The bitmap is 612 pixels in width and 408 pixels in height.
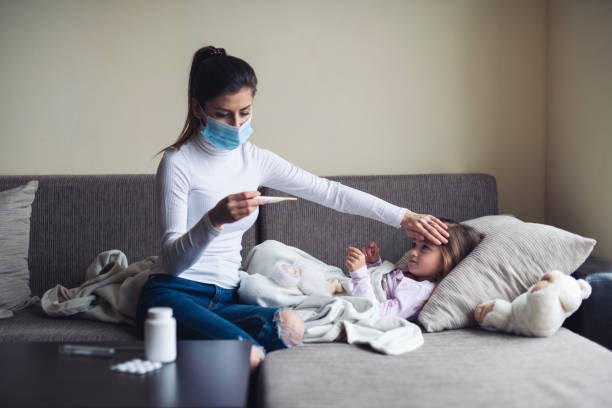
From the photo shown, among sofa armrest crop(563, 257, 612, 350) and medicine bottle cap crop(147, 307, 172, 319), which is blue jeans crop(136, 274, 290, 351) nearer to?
medicine bottle cap crop(147, 307, 172, 319)

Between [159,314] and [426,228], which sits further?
[426,228]

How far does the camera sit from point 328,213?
2.33 m

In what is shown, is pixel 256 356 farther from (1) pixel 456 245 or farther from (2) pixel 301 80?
(2) pixel 301 80

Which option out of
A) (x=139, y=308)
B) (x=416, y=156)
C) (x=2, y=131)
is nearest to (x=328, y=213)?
(x=416, y=156)

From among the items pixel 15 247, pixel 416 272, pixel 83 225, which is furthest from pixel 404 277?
pixel 15 247

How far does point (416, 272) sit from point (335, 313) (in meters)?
0.39

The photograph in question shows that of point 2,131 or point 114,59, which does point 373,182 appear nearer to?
point 114,59

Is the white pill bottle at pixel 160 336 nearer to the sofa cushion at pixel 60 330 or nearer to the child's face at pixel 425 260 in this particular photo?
the sofa cushion at pixel 60 330

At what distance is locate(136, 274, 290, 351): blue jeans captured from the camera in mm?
1562

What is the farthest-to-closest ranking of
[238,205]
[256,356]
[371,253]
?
[371,253], [256,356], [238,205]

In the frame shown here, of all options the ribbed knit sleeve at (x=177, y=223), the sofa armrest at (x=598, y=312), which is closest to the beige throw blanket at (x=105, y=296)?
the ribbed knit sleeve at (x=177, y=223)

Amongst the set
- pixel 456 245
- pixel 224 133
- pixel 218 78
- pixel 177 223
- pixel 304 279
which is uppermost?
pixel 218 78

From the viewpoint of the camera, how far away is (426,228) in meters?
1.86

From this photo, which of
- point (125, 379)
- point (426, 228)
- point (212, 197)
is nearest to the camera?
point (125, 379)
